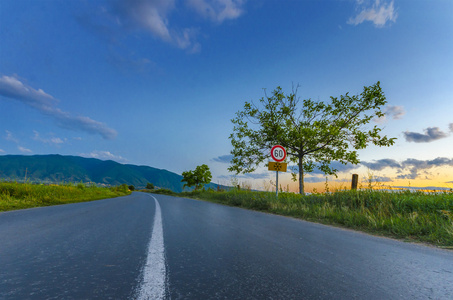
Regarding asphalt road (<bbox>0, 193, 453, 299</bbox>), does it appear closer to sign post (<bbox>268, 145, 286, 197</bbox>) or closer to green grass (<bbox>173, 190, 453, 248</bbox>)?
green grass (<bbox>173, 190, 453, 248</bbox>)

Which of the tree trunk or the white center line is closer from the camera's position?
the white center line

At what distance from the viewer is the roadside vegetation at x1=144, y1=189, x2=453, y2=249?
550 centimetres

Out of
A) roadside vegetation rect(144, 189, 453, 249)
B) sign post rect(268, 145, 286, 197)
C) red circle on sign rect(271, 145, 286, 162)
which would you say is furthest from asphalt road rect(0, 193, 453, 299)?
red circle on sign rect(271, 145, 286, 162)

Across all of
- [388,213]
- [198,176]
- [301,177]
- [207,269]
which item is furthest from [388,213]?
[198,176]

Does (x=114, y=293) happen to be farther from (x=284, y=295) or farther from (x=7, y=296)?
(x=284, y=295)

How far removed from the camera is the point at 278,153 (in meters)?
14.2

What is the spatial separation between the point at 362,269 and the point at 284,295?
130 centimetres

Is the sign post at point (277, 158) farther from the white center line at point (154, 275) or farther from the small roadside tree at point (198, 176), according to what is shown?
the small roadside tree at point (198, 176)

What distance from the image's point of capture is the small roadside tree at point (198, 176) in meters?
66.8

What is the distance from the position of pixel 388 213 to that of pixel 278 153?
7.25m

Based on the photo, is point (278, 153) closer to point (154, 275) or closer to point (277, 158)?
point (277, 158)

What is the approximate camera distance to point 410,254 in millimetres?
3541

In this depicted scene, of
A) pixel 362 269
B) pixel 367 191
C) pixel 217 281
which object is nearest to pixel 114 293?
pixel 217 281

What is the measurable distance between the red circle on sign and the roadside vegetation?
305cm
